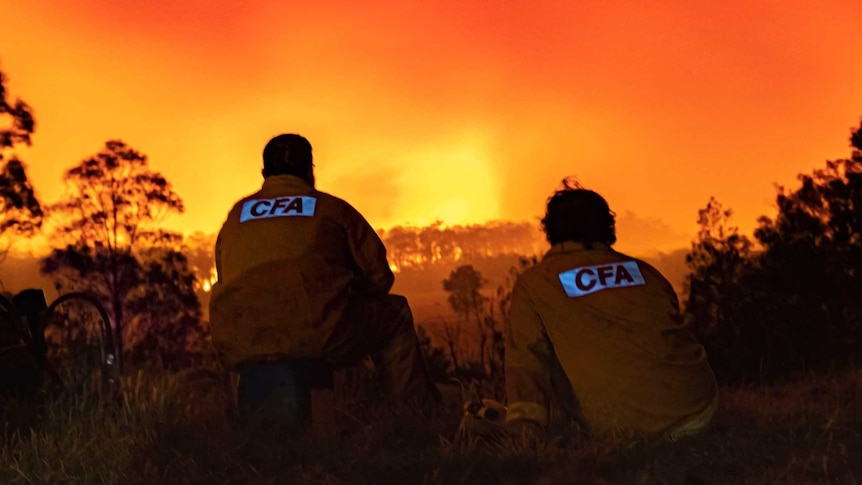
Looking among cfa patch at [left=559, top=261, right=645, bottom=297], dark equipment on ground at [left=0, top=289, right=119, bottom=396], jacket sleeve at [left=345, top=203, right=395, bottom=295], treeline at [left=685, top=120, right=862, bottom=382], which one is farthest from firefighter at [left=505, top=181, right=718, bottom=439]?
treeline at [left=685, top=120, right=862, bottom=382]

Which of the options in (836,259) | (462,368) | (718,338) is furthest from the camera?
(836,259)

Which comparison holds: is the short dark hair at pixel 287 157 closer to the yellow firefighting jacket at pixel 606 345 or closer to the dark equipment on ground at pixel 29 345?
the yellow firefighting jacket at pixel 606 345

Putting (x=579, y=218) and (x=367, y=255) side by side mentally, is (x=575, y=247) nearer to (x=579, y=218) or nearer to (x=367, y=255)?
(x=579, y=218)

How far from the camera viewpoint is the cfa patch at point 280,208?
5391 millimetres

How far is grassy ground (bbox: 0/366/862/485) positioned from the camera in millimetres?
4293

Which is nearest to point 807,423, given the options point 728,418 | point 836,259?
point 728,418

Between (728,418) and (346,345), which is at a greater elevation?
(346,345)

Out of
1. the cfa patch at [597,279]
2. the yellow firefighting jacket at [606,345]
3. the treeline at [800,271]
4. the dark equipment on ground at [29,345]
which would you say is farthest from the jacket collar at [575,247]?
the treeline at [800,271]

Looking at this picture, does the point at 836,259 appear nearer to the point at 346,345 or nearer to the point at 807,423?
the point at 807,423

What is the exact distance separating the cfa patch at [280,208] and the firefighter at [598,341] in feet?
4.32

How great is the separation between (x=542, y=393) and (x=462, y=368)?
443 centimetres

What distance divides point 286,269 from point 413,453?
3.94 feet

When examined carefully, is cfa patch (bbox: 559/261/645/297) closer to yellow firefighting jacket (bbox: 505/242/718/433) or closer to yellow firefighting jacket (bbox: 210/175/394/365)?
yellow firefighting jacket (bbox: 505/242/718/433)

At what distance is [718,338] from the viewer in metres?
11.9
